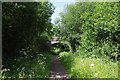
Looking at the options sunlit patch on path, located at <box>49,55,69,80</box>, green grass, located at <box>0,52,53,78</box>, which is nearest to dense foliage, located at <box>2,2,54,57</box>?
green grass, located at <box>0,52,53,78</box>

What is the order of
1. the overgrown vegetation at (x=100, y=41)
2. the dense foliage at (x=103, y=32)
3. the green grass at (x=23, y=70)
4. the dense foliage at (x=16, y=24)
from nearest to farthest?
the green grass at (x=23, y=70)
the overgrown vegetation at (x=100, y=41)
the dense foliage at (x=16, y=24)
the dense foliage at (x=103, y=32)

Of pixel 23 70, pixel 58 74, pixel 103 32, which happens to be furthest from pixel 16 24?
pixel 23 70

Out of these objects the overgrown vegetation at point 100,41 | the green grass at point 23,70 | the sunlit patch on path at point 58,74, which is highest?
the overgrown vegetation at point 100,41

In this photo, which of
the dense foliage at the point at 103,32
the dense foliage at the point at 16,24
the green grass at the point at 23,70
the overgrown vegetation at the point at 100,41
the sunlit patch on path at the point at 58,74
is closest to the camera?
the green grass at the point at 23,70

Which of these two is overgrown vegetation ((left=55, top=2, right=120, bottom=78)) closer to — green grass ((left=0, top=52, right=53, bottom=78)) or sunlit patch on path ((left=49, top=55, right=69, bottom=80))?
sunlit patch on path ((left=49, top=55, right=69, bottom=80))

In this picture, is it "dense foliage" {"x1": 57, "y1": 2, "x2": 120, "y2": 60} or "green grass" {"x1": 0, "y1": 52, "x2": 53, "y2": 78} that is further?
"dense foliage" {"x1": 57, "y1": 2, "x2": 120, "y2": 60}

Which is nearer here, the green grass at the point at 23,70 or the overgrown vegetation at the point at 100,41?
the green grass at the point at 23,70

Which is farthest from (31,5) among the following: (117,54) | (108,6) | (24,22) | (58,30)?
(58,30)

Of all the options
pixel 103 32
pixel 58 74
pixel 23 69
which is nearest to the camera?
pixel 23 69

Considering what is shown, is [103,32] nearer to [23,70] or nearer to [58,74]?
[58,74]

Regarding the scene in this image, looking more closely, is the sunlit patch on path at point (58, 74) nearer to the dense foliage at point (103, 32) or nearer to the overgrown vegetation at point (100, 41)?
the overgrown vegetation at point (100, 41)

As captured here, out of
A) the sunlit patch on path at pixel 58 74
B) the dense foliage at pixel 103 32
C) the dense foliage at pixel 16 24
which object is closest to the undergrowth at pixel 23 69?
the sunlit patch on path at pixel 58 74

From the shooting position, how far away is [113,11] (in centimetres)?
1410

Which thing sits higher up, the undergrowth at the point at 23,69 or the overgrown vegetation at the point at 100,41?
the overgrown vegetation at the point at 100,41
